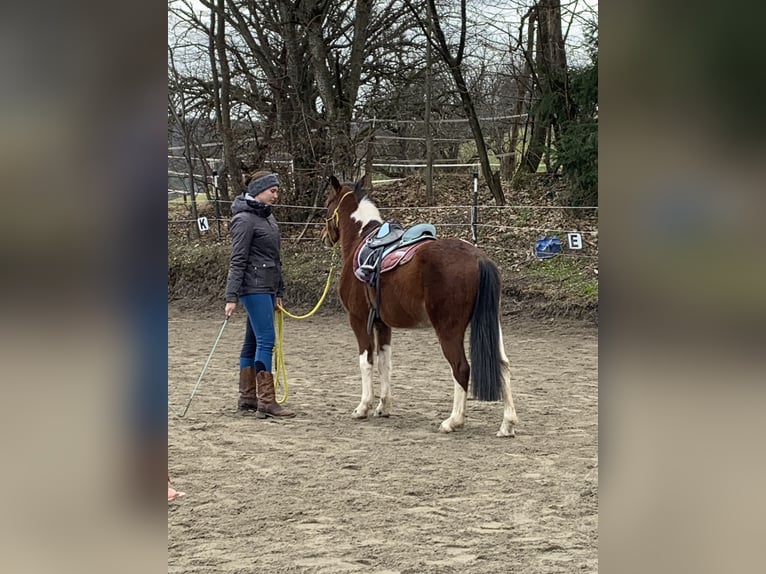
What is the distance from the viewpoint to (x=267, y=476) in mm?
4500

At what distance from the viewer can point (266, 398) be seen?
5.95 m

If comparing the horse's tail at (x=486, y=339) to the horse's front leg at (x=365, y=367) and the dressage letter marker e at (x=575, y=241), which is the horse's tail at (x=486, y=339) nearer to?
the horse's front leg at (x=365, y=367)

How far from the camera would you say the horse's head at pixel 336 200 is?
6484 millimetres

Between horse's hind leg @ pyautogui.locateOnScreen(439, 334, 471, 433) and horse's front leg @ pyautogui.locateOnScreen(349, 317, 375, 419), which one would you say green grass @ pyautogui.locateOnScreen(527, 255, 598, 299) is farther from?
horse's hind leg @ pyautogui.locateOnScreen(439, 334, 471, 433)

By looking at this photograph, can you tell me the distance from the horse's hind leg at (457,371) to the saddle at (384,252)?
603mm

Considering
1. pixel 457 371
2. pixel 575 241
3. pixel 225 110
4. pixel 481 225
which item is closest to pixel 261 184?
pixel 457 371

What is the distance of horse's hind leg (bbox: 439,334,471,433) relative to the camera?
17.5 feet

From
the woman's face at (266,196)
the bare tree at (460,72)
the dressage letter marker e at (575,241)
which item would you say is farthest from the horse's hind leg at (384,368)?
the bare tree at (460,72)

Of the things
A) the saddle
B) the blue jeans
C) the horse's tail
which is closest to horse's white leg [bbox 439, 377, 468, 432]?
the horse's tail

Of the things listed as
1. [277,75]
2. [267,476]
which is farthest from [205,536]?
[277,75]

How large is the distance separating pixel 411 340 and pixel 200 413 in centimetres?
404

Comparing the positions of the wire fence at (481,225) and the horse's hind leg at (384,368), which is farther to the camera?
the wire fence at (481,225)

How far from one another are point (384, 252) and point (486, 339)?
101 centimetres

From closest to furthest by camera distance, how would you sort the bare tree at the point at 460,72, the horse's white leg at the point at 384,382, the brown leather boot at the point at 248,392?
the horse's white leg at the point at 384,382 → the brown leather boot at the point at 248,392 → the bare tree at the point at 460,72
